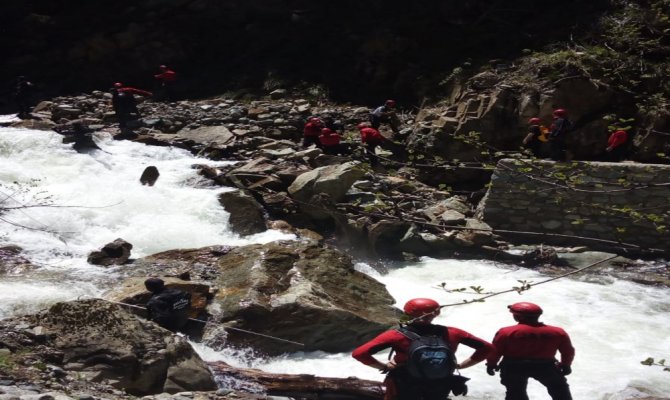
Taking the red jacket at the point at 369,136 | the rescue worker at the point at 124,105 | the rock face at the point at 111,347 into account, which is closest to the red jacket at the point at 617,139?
the red jacket at the point at 369,136

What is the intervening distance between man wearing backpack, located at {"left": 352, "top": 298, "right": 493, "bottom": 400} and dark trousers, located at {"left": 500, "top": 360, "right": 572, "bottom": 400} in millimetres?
Result: 643

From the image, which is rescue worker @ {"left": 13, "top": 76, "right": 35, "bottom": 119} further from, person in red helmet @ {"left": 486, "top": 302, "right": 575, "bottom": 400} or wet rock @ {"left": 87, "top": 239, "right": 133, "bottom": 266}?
person in red helmet @ {"left": 486, "top": 302, "right": 575, "bottom": 400}

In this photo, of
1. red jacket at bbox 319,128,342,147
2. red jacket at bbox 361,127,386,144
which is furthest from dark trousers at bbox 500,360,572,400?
red jacket at bbox 319,128,342,147

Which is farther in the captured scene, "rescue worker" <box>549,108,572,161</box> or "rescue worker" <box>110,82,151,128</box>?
"rescue worker" <box>110,82,151,128</box>

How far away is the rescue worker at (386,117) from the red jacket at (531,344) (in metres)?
11.3

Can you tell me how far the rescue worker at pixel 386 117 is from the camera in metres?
15.6

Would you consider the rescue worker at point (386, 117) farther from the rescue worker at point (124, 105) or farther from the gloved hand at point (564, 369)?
the gloved hand at point (564, 369)

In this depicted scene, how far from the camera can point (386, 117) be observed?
16156 mm

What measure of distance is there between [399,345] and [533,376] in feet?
4.14

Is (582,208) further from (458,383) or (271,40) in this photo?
(271,40)

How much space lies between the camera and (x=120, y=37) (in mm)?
23938

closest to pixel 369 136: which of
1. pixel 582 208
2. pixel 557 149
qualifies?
pixel 557 149

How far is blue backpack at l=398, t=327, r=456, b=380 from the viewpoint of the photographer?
408 centimetres

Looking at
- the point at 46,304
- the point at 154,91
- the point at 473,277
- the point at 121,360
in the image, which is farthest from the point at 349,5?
the point at 121,360
